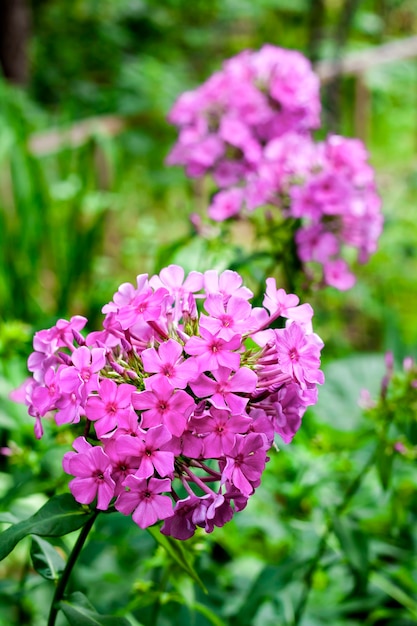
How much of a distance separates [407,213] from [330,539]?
7.70 ft

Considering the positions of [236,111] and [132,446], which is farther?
[236,111]

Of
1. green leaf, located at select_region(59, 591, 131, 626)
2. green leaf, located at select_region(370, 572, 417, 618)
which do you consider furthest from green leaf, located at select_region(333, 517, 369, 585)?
green leaf, located at select_region(59, 591, 131, 626)

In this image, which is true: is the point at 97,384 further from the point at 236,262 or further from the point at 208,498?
the point at 236,262

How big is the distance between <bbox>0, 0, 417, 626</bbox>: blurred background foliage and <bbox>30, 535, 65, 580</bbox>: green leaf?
0.16 m

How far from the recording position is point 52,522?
2.21 feet

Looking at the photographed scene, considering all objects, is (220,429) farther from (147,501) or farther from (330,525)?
(330,525)

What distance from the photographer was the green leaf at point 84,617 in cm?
71

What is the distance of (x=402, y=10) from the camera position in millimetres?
6219

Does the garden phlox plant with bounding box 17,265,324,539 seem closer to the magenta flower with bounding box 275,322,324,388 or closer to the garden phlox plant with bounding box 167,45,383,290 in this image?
the magenta flower with bounding box 275,322,324,388

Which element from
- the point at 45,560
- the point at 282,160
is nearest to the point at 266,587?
the point at 45,560

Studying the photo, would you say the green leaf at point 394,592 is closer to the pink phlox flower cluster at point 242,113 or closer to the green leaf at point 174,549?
the green leaf at point 174,549

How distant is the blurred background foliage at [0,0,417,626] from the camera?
1116mm

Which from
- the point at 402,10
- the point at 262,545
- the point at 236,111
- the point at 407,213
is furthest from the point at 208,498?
the point at 402,10

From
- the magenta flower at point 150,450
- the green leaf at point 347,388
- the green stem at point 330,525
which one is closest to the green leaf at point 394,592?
the green stem at point 330,525
